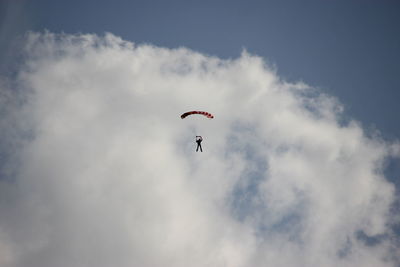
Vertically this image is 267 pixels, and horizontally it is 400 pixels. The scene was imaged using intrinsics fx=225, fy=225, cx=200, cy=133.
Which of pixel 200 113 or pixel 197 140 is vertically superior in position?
pixel 200 113

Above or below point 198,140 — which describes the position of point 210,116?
above

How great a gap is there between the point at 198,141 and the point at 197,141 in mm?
177

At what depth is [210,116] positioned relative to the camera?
3594 cm

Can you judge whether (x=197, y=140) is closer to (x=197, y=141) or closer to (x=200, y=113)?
(x=197, y=141)

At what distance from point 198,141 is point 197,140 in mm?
242

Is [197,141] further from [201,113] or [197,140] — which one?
[201,113]

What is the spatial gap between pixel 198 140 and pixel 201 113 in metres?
4.62

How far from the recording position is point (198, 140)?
3753 centimetres

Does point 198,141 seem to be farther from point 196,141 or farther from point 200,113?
point 200,113

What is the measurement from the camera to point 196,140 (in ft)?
122

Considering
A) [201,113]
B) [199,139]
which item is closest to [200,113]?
[201,113]

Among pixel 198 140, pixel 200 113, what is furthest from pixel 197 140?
pixel 200 113

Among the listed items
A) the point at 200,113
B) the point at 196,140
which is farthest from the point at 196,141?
the point at 200,113

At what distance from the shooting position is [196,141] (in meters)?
37.2
